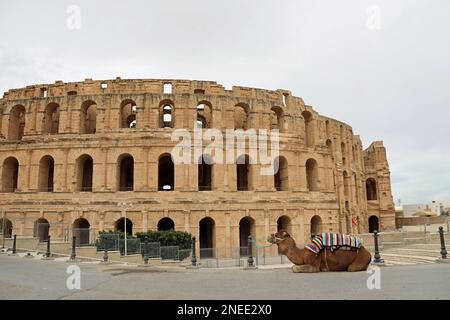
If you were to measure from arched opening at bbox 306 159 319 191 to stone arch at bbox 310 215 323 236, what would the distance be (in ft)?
8.95

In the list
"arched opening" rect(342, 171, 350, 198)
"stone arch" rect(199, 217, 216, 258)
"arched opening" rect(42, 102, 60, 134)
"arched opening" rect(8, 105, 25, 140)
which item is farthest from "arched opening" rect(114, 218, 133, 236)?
"arched opening" rect(342, 171, 350, 198)

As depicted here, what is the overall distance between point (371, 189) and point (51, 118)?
41.2m

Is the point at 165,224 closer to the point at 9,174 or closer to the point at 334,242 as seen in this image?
the point at 9,174

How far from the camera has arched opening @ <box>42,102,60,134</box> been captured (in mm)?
31188

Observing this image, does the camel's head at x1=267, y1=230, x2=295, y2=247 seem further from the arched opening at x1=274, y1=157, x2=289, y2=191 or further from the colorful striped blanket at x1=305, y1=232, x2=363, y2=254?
the arched opening at x1=274, y1=157, x2=289, y2=191

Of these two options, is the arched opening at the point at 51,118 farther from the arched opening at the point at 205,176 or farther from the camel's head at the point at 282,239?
the camel's head at the point at 282,239

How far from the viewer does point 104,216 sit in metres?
27.9

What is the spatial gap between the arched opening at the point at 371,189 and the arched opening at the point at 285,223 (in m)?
22.6

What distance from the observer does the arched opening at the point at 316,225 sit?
32375mm

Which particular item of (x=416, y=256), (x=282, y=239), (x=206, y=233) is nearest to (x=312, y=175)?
(x=206, y=233)

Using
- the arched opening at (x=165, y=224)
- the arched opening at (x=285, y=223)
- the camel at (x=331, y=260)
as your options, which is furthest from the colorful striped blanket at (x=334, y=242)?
the arched opening at (x=165, y=224)
